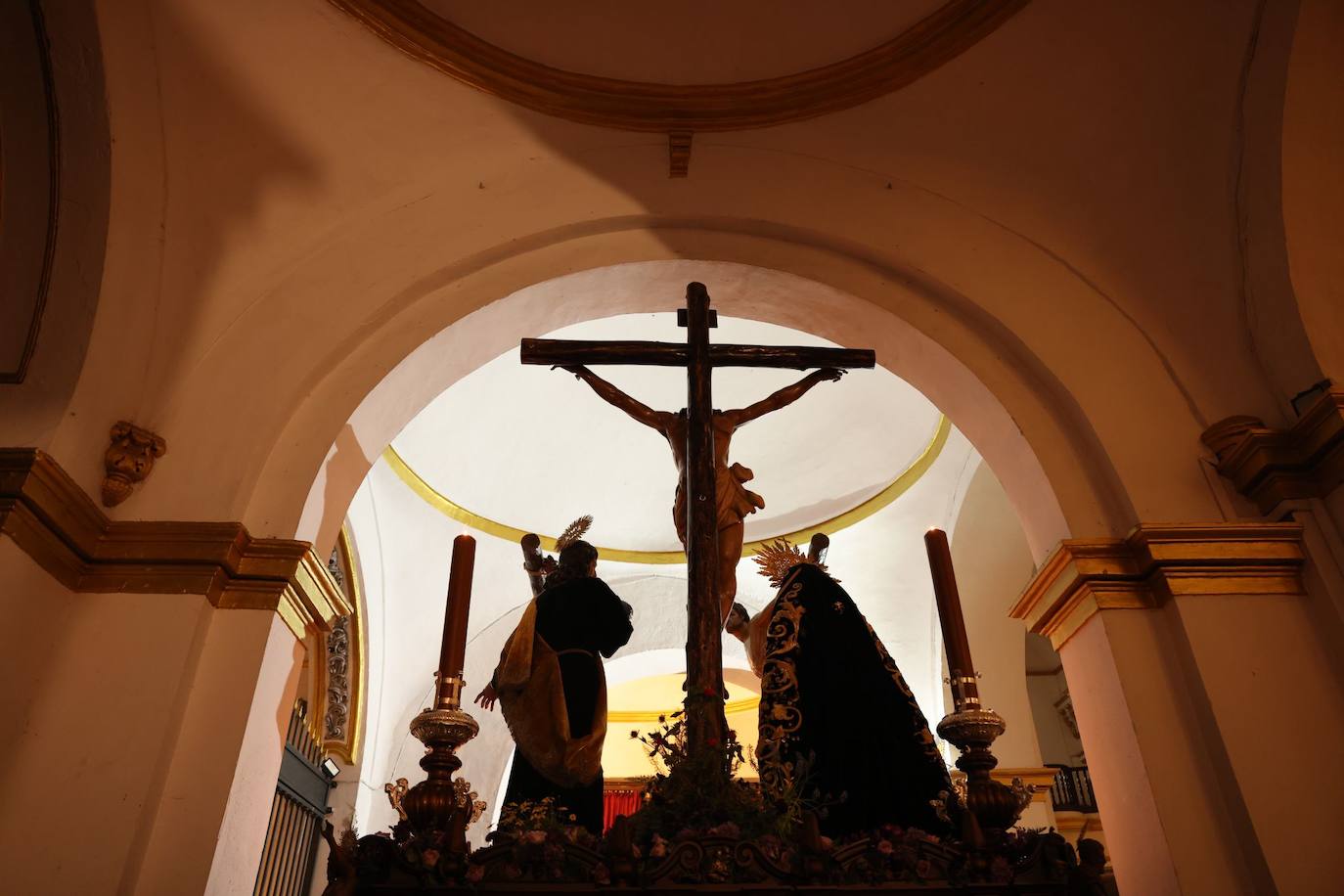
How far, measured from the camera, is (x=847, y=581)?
26.1 feet

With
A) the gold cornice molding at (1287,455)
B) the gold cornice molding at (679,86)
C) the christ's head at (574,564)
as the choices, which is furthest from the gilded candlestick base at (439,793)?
the gold cornice molding at (679,86)

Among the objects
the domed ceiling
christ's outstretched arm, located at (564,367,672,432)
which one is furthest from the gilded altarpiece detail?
christ's outstretched arm, located at (564,367,672,432)

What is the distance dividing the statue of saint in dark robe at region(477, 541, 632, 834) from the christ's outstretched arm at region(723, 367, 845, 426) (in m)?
0.82

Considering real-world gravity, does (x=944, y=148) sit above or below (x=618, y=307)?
above

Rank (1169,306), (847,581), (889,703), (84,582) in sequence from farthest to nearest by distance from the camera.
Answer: (847,581) < (1169,306) < (84,582) < (889,703)

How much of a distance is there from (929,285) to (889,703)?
2.04 m

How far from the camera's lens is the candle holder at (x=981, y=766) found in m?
2.59

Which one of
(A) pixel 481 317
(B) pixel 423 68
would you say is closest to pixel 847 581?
(A) pixel 481 317

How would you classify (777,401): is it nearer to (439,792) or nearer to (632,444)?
(439,792)

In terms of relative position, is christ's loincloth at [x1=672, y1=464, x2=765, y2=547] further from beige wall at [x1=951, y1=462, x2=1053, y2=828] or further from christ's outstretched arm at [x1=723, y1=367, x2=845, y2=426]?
beige wall at [x1=951, y1=462, x2=1053, y2=828]

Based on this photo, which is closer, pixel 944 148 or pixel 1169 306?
pixel 1169 306

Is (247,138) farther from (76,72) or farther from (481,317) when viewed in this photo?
(481,317)

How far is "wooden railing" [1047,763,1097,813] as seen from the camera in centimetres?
1093

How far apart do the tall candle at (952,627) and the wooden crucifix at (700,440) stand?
65 cm
